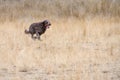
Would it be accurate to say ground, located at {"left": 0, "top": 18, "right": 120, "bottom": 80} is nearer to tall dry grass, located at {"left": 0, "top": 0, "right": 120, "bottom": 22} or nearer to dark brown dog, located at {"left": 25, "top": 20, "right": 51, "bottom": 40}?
dark brown dog, located at {"left": 25, "top": 20, "right": 51, "bottom": 40}

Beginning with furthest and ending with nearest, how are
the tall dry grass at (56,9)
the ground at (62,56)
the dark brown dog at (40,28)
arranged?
the tall dry grass at (56,9) < the dark brown dog at (40,28) < the ground at (62,56)

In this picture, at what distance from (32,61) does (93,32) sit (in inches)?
199

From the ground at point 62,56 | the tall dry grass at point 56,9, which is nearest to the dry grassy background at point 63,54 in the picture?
the ground at point 62,56

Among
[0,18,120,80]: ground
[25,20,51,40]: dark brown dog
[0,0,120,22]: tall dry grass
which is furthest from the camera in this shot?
[0,0,120,22]: tall dry grass

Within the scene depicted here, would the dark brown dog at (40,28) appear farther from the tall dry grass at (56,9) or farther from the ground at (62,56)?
the tall dry grass at (56,9)

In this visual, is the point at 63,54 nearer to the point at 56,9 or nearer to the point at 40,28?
the point at 40,28

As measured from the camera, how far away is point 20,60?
8297 mm

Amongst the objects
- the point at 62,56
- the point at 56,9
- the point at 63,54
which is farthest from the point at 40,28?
the point at 56,9

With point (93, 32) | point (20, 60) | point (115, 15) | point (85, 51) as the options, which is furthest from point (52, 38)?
point (115, 15)

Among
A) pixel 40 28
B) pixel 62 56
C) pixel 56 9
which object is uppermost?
pixel 56 9

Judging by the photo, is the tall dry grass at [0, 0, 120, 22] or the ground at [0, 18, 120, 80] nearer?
the ground at [0, 18, 120, 80]

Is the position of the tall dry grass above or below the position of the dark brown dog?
above

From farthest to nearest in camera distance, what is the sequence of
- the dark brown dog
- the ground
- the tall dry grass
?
1. the tall dry grass
2. the dark brown dog
3. the ground

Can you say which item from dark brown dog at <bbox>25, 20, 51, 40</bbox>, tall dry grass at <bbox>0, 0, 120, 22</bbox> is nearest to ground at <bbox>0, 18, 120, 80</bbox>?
dark brown dog at <bbox>25, 20, 51, 40</bbox>
